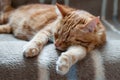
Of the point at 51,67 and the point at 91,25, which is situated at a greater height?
the point at 91,25

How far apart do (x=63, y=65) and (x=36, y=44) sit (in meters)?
0.21

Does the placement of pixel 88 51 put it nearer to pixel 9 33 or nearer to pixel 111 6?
pixel 9 33

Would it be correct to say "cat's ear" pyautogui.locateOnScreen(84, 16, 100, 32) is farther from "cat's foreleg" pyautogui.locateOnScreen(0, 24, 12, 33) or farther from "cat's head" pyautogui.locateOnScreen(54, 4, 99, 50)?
"cat's foreleg" pyautogui.locateOnScreen(0, 24, 12, 33)

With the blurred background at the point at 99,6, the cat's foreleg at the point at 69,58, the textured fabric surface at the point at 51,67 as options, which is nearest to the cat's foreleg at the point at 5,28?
the blurred background at the point at 99,6

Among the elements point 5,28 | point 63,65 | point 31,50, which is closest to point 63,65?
point 63,65

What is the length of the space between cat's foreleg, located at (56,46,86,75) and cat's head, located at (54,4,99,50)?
0.04 meters

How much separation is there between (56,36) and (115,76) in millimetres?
311

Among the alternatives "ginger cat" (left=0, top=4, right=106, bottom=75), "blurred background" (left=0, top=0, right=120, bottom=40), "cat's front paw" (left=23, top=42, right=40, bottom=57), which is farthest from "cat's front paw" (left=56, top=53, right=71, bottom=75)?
"blurred background" (left=0, top=0, right=120, bottom=40)

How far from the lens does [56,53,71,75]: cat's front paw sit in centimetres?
98

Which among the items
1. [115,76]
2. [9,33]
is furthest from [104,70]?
[9,33]

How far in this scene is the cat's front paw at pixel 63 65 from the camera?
3.22ft

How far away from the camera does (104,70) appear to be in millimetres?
1073

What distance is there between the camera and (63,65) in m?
0.98

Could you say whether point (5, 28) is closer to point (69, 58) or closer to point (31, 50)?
point (31, 50)
